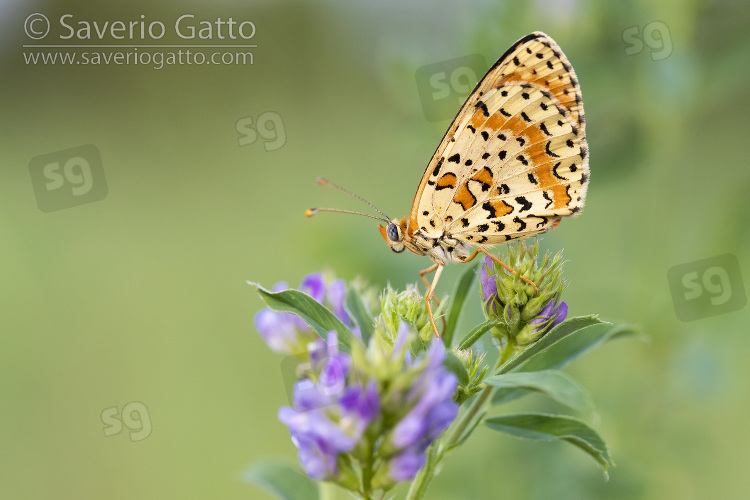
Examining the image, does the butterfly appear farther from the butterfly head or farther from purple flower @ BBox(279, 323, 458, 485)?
purple flower @ BBox(279, 323, 458, 485)

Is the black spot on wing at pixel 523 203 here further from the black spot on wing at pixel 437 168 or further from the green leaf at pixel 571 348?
the green leaf at pixel 571 348

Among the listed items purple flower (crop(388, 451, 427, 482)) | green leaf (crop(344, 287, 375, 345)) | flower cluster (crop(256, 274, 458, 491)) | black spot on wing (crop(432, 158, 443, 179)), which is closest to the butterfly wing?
black spot on wing (crop(432, 158, 443, 179))

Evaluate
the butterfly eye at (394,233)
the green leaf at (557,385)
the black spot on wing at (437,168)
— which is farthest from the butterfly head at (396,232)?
the green leaf at (557,385)

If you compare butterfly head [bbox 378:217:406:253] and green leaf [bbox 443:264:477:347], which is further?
butterfly head [bbox 378:217:406:253]

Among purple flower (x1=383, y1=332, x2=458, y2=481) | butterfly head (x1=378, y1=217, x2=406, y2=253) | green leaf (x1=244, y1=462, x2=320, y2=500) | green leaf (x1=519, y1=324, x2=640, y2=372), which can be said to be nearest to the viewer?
purple flower (x1=383, y1=332, x2=458, y2=481)

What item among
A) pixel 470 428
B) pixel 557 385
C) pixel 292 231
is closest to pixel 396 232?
pixel 470 428

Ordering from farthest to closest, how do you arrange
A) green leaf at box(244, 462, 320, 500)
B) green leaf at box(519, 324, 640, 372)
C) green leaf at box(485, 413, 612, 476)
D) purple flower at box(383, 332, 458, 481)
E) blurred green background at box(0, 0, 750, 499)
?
blurred green background at box(0, 0, 750, 499) < green leaf at box(244, 462, 320, 500) < green leaf at box(519, 324, 640, 372) < green leaf at box(485, 413, 612, 476) < purple flower at box(383, 332, 458, 481)
